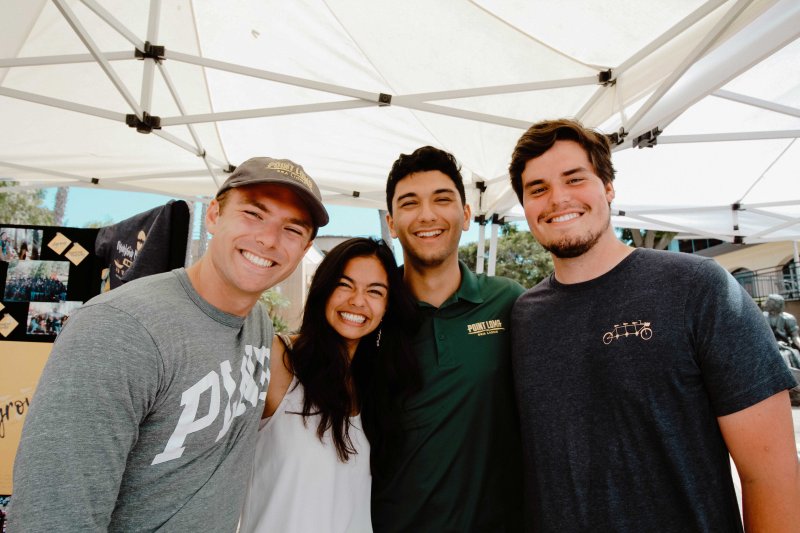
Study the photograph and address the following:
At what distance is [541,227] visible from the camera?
73.4 inches

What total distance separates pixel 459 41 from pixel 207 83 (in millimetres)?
2953

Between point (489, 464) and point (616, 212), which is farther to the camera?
point (616, 212)

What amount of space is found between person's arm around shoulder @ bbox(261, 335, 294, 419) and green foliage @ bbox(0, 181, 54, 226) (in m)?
24.7

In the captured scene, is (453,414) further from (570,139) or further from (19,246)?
(19,246)

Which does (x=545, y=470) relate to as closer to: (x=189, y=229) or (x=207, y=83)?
(x=189, y=229)

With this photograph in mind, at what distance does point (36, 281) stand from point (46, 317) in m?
0.26

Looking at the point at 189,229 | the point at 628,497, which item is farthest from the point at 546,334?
the point at 189,229

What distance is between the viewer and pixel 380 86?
15.2 ft

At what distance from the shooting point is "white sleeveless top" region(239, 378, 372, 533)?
1.61 m

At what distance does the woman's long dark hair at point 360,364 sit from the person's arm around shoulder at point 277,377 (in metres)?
0.04

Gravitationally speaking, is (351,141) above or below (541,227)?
above

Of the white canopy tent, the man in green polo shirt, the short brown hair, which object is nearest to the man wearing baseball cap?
the man in green polo shirt

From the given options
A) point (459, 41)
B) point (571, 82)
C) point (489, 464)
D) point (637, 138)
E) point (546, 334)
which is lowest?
point (489, 464)

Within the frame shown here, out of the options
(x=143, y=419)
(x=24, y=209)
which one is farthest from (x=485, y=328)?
(x=24, y=209)
